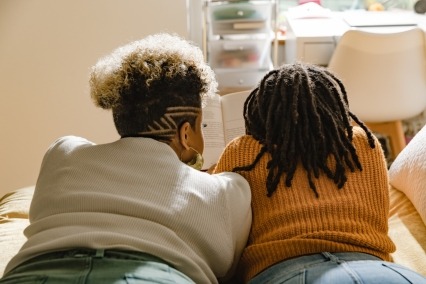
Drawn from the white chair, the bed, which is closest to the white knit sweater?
the bed

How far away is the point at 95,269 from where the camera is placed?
891mm

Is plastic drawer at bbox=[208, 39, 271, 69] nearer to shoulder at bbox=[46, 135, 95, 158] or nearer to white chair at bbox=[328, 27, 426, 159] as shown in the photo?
white chair at bbox=[328, 27, 426, 159]

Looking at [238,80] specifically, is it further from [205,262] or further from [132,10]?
[205,262]

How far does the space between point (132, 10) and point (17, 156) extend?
88cm

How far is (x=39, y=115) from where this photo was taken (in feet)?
8.59

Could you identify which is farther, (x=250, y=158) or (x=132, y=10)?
(x=132, y=10)

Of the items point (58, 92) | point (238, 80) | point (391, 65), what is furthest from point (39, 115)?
point (391, 65)

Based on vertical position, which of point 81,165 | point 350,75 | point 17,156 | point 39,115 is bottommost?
point 17,156

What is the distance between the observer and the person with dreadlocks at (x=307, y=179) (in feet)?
3.47

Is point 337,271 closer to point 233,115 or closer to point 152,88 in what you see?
point 152,88

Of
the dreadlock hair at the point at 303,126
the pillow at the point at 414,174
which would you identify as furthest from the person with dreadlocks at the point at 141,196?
the pillow at the point at 414,174

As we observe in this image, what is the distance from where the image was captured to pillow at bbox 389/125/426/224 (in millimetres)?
1522

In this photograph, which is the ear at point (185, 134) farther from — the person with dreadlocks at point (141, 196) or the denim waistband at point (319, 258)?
the denim waistband at point (319, 258)

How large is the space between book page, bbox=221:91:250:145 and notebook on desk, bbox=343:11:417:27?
3.75ft
